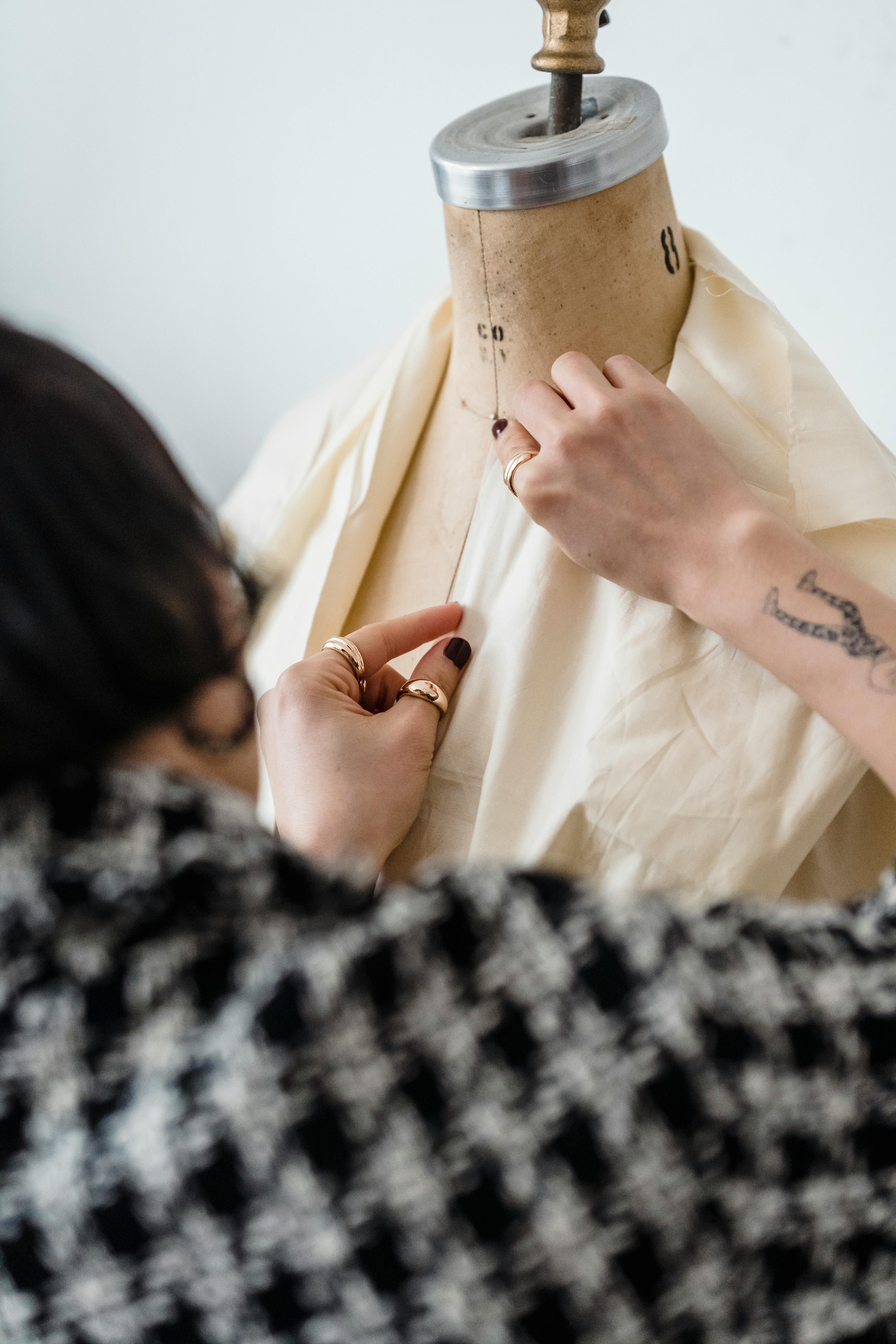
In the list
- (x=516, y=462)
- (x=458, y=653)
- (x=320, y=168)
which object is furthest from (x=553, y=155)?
(x=320, y=168)

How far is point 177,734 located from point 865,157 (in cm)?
99

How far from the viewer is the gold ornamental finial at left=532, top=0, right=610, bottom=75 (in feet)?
1.96

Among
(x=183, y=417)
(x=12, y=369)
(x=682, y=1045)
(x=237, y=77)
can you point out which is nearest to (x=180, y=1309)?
(x=682, y=1045)

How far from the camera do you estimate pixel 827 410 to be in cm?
66

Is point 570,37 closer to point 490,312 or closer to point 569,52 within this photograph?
point 569,52

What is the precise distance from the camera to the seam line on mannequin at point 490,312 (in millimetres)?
641

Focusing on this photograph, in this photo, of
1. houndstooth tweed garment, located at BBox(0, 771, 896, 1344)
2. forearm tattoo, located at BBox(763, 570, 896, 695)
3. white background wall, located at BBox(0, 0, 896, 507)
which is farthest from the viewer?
white background wall, located at BBox(0, 0, 896, 507)

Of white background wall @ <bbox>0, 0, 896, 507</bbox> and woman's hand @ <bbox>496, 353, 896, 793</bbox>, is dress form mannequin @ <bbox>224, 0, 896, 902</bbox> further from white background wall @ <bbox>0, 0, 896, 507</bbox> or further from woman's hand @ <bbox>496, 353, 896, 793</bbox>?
white background wall @ <bbox>0, 0, 896, 507</bbox>

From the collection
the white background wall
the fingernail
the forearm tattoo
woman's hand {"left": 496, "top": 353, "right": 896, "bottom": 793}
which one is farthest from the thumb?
the white background wall

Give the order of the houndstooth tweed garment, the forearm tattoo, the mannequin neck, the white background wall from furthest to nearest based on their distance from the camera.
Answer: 1. the white background wall
2. the mannequin neck
3. the forearm tattoo
4. the houndstooth tweed garment

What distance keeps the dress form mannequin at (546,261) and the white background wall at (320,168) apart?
17.1 inches

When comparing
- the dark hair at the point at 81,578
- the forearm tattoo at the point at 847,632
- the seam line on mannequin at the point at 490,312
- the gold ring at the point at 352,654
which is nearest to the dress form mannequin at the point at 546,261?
the seam line on mannequin at the point at 490,312

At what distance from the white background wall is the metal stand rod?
49 centimetres

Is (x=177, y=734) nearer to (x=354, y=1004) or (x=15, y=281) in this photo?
(x=354, y=1004)
